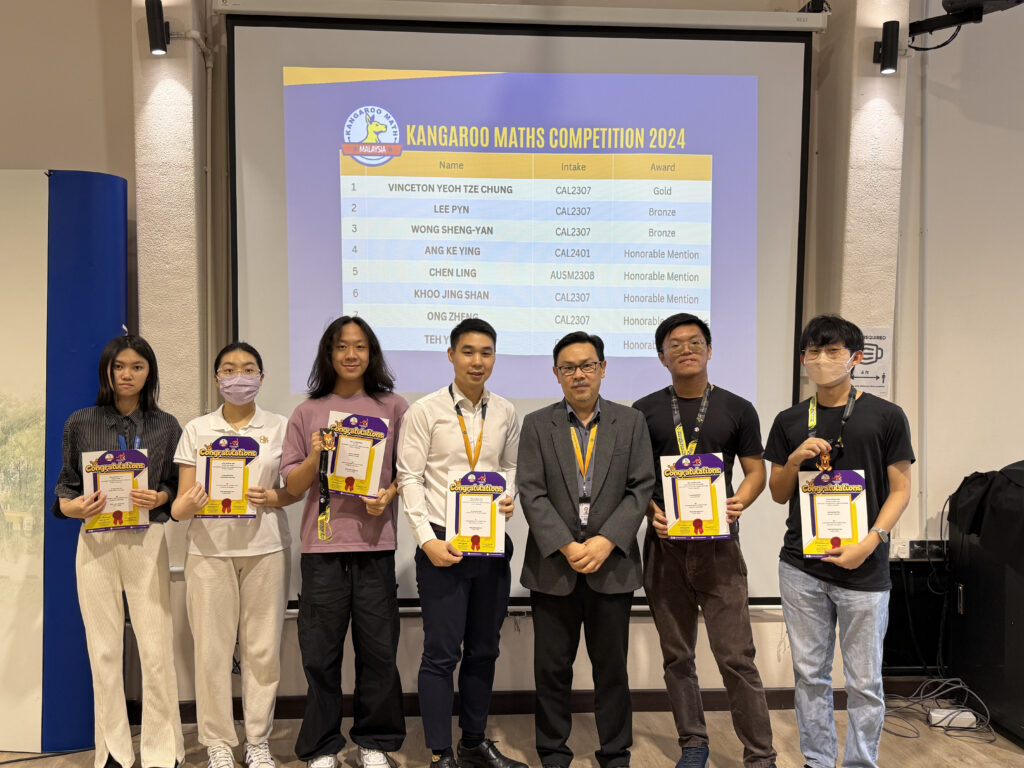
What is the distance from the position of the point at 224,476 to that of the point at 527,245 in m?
1.73

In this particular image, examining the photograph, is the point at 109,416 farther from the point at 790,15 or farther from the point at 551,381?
the point at 790,15

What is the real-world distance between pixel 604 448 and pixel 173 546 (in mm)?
2112

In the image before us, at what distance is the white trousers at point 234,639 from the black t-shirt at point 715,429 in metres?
1.56

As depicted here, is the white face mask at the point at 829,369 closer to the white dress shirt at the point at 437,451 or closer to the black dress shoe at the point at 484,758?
the white dress shirt at the point at 437,451

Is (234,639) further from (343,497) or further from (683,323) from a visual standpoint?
(683,323)

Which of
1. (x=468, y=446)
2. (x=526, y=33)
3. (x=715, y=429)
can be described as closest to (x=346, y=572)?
(x=468, y=446)

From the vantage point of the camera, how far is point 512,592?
358 centimetres

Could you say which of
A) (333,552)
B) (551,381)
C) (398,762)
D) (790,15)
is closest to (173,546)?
(333,552)

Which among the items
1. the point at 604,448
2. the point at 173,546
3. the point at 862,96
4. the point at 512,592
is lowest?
the point at 512,592

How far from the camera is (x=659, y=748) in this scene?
126 inches

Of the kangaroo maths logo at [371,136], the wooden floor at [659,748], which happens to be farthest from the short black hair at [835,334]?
the kangaroo maths logo at [371,136]

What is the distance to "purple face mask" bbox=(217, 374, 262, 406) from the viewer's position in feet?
9.27

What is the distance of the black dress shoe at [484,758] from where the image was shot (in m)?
2.85

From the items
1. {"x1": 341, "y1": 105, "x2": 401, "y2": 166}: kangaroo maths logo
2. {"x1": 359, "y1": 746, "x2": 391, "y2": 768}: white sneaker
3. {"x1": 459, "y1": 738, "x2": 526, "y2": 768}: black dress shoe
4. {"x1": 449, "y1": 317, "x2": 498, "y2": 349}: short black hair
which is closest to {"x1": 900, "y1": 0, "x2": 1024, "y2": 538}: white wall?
{"x1": 449, "y1": 317, "x2": 498, "y2": 349}: short black hair
